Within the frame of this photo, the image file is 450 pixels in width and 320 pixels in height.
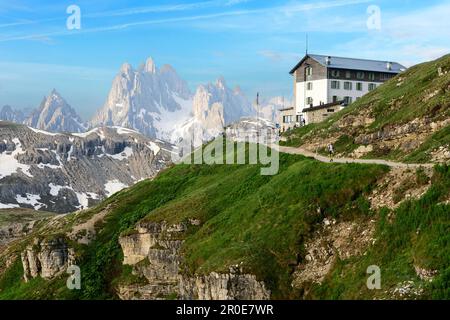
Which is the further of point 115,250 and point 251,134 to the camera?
point 251,134

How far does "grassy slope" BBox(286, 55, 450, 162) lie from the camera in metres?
66.8

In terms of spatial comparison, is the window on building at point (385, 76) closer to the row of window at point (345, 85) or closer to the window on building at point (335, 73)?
the row of window at point (345, 85)

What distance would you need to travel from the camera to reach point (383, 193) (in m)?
55.3

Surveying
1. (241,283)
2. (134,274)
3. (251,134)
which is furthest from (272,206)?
(251,134)

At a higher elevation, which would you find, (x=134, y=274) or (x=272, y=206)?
(x=272, y=206)

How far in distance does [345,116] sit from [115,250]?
37.3m

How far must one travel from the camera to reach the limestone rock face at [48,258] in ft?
313

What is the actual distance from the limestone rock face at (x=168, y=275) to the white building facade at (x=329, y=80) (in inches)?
2020

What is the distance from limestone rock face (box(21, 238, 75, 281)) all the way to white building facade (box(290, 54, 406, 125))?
51775 millimetres

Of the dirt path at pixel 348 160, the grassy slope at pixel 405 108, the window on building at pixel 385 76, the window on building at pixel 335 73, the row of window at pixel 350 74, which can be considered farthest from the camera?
the window on building at pixel 385 76

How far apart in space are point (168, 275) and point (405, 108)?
35394 mm

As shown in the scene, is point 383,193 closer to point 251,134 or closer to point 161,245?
point 161,245

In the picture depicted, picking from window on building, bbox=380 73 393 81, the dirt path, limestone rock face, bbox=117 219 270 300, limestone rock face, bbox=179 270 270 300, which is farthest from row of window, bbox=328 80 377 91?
limestone rock face, bbox=179 270 270 300

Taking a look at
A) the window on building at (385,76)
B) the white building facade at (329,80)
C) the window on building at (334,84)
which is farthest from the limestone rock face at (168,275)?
the window on building at (385,76)
